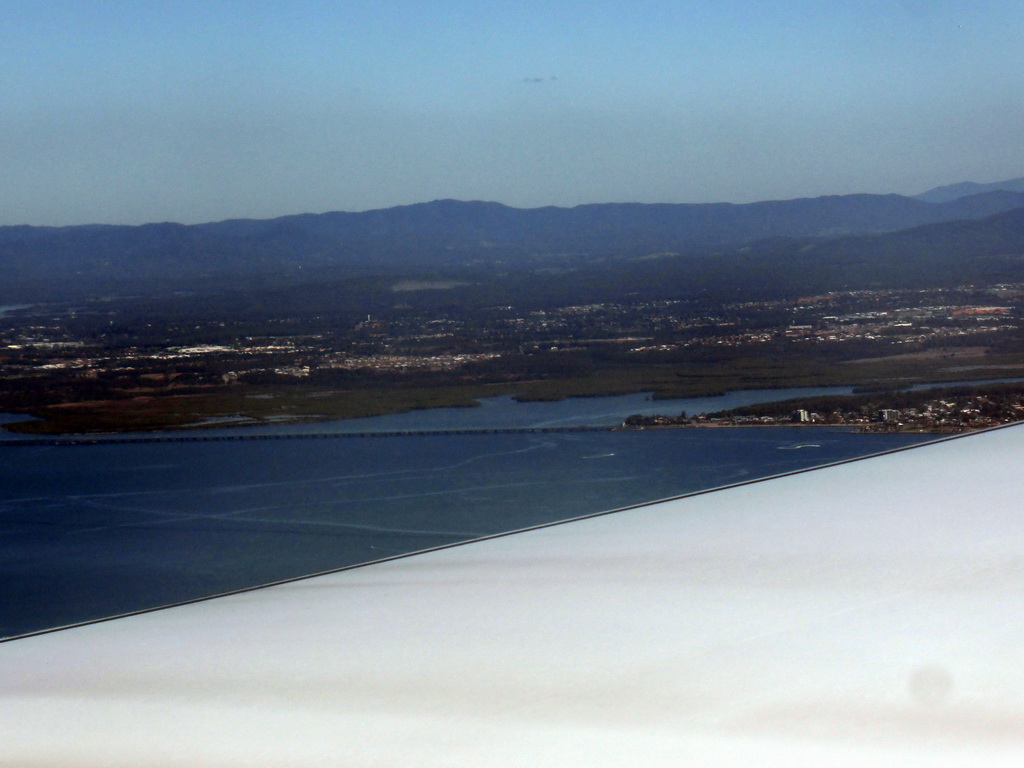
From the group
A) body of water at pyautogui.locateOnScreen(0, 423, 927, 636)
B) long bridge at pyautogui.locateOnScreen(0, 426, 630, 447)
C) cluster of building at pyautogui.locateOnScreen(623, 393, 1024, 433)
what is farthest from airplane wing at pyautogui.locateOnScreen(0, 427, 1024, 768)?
long bridge at pyautogui.locateOnScreen(0, 426, 630, 447)

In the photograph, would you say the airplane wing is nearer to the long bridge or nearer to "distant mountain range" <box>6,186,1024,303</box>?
the long bridge

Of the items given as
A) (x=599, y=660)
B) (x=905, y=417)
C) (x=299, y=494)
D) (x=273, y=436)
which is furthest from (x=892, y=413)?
(x=599, y=660)

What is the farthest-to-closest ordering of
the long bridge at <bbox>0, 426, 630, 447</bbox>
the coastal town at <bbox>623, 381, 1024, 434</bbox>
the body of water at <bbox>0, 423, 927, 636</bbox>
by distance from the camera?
the long bridge at <bbox>0, 426, 630, 447</bbox>, the coastal town at <bbox>623, 381, 1024, 434</bbox>, the body of water at <bbox>0, 423, 927, 636</bbox>

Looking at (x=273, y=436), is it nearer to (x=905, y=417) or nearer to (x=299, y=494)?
(x=299, y=494)

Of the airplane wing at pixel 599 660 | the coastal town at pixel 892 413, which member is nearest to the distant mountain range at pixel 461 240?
the coastal town at pixel 892 413

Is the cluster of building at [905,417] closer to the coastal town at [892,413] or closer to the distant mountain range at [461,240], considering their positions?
the coastal town at [892,413]

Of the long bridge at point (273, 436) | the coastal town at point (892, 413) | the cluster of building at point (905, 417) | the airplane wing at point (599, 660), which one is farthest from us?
the long bridge at point (273, 436)

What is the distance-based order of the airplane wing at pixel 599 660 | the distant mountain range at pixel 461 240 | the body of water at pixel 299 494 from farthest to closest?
the distant mountain range at pixel 461 240 → the body of water at pixel 299 494 → the airplane wing at pixel 599 660
